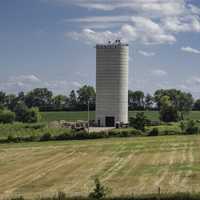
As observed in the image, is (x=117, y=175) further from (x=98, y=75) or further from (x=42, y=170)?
(x=98, y=75)

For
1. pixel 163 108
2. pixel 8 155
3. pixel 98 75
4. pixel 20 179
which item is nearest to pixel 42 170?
pixel 20 179

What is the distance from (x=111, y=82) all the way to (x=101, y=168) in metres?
58.6

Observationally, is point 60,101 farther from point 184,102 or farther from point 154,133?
point 154,133

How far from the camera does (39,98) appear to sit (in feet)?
615

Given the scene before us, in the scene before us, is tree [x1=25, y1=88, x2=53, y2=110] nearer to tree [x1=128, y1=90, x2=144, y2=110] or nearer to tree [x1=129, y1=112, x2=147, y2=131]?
tree [x1=128, y1=90, x2=144, y2=110]

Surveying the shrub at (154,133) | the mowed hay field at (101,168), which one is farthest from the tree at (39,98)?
the mowed hay field at (101,168)

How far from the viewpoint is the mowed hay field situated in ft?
83.0

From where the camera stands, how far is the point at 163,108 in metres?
101

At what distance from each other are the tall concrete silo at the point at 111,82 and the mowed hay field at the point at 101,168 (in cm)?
4094

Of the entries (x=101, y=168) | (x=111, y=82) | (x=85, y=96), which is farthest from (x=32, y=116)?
(x=101, y=168)

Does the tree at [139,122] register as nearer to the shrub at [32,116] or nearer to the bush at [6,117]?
the bush at [6,117]

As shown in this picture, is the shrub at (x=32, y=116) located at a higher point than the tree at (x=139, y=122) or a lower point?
higher

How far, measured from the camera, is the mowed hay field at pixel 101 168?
25.3 m

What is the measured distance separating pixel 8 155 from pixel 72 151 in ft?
19.4
